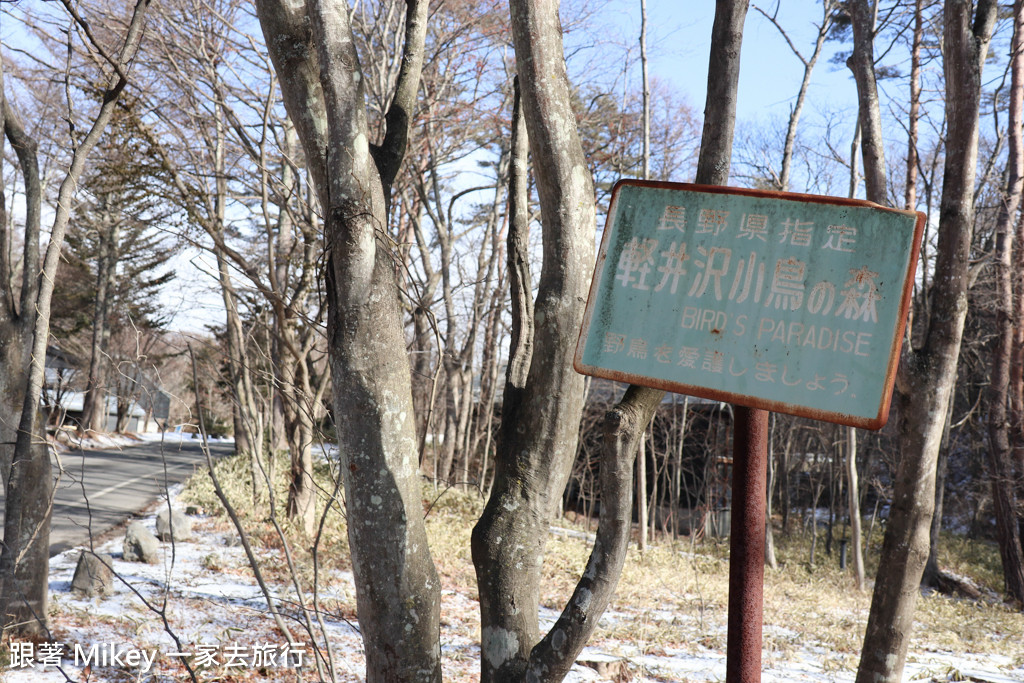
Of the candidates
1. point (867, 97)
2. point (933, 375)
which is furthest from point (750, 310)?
point (867, 97)

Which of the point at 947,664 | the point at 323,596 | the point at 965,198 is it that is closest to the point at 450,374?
the point at 323,596

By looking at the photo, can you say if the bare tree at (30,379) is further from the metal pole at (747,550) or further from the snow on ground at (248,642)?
the metal pole at (747,550)

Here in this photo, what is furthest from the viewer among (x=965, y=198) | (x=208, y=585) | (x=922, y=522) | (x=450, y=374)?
(x=450, y=374)

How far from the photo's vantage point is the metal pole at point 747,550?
6.21 feet

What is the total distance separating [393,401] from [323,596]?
15.0 ft

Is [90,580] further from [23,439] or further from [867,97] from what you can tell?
[867,97]

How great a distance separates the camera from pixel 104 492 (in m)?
11.4

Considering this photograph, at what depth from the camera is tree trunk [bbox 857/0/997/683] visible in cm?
330

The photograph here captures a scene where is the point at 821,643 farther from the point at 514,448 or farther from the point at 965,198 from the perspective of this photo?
the point at 514,448

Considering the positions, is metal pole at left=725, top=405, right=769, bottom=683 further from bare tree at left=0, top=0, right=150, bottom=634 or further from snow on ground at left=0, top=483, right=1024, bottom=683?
bare tree at left=0, top=0, right=150, bottom=634

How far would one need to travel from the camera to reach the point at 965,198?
3.62m

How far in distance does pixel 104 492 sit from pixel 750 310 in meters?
12.6

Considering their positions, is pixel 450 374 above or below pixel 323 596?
above

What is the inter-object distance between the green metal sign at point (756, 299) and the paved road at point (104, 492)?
408 centimetres
